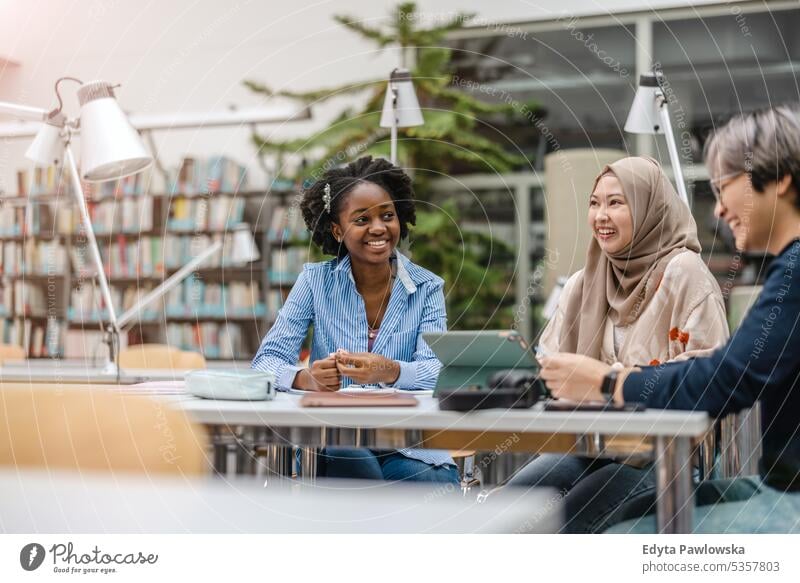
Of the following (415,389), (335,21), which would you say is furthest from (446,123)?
(415,389)

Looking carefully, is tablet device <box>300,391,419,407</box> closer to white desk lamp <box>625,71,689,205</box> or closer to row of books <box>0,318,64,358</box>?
white desk lamp <box>625,71,689,205</box>

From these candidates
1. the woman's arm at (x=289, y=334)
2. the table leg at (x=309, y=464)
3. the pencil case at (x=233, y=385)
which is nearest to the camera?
the pencil case at (x=233, y=385)

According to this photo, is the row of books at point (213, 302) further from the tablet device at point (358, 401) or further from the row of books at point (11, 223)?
the tablet device at point (358, 401)

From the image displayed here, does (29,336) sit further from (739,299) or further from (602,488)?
(739,299)

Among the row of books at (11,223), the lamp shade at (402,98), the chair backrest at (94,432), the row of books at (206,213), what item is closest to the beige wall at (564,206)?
the lamp shade at (402,98)

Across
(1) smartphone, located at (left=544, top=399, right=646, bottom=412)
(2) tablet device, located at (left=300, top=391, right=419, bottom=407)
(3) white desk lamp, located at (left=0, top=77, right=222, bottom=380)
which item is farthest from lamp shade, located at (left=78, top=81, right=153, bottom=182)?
(1) smartphone, located at (left=544, top=399, right=646, bottom=412)

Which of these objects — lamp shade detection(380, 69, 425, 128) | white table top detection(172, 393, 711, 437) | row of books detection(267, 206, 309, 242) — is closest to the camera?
white table top detection(172, 393, 711, 437)

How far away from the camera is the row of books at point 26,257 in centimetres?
293

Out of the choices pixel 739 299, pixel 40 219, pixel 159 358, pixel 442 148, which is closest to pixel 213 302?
pixel 40 219

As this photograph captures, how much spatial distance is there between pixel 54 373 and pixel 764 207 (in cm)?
169

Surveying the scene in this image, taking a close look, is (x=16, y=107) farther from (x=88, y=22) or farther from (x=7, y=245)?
(x=7, y=245)

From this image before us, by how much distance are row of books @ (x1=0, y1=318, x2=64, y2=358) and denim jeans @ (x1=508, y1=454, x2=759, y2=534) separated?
165 cm

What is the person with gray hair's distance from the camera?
144 cm

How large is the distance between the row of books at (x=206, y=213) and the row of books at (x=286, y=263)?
0.33 m
